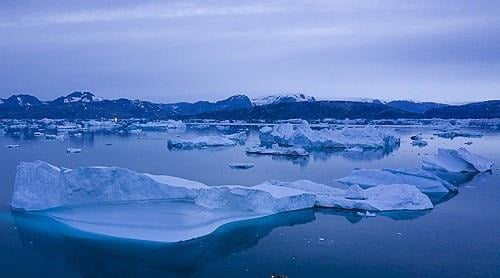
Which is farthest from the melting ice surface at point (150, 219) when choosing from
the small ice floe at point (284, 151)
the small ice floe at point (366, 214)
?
the small ice floe at point (284, 151)

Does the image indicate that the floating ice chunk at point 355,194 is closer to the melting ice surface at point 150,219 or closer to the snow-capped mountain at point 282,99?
the melting ice surface at point 150,219

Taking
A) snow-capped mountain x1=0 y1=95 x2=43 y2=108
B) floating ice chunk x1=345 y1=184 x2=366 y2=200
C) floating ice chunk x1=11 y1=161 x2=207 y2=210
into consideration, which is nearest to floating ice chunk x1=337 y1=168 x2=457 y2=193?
floating ice chunk x1=345 y1=184 x2=366 y2=200

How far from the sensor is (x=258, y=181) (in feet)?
44.4

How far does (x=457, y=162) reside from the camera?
53.9ft

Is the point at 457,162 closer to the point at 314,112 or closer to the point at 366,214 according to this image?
the point at 366,214

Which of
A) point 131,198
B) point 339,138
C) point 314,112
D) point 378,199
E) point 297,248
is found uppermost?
point 314,112

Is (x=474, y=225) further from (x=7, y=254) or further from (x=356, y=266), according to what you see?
(x=7, y=254)

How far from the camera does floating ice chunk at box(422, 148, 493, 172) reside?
635 inches

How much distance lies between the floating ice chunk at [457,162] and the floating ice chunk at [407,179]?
3.73 meters

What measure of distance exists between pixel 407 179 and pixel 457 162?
483 centimetres

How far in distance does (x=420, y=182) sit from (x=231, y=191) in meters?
5.60

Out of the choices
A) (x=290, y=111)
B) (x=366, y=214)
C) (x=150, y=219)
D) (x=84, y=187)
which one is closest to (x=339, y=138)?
(x=366, y=214)

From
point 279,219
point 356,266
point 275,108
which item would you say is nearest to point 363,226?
point 279,219

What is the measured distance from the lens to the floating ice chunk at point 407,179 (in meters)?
12.3
